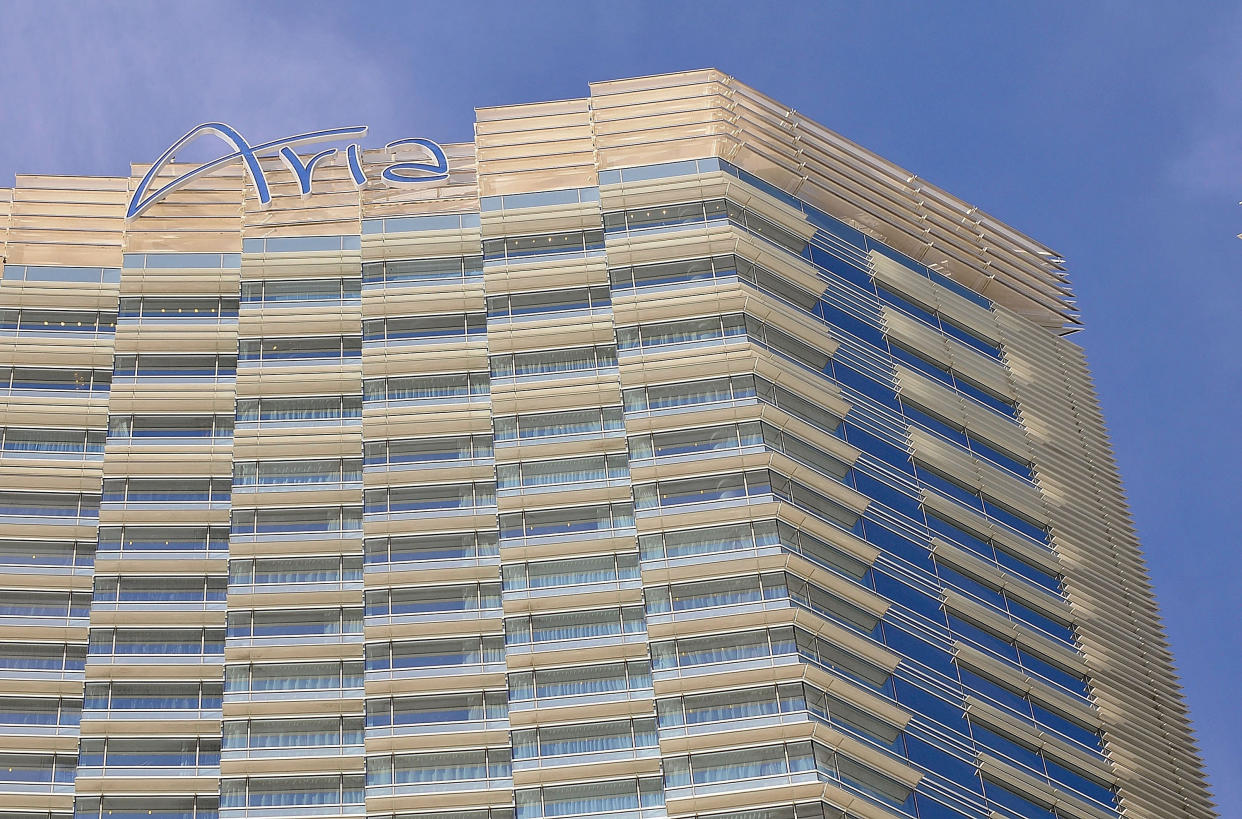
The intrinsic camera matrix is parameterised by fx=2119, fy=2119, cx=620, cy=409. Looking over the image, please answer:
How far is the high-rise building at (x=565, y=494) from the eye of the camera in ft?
346

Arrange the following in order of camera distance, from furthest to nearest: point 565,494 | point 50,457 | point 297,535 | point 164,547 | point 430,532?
point 50,457
point 164,547
point 297,535
point 430,532
point 565,494

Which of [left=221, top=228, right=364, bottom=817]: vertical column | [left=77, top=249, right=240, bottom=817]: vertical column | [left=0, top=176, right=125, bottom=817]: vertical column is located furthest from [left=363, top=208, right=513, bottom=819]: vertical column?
[left=0, top=176, right=125, bottom=817]: vertical column

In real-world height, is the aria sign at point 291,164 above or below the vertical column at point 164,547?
above

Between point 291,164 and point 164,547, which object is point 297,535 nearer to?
point 164,547

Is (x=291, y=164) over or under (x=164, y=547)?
over

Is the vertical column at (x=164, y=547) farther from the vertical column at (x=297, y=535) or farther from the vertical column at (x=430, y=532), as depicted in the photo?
the vertical column at (x=430, y=532)

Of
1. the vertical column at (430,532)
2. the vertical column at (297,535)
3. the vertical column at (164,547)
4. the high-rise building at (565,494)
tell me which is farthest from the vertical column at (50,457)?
the vertical column at (430,532)

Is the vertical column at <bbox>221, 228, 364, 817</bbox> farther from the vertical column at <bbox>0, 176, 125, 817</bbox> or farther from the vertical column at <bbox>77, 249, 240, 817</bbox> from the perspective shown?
the vertical column at <bbox>0, 176, 125, 817</bbox>

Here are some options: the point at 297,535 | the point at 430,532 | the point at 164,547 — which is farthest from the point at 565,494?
the point at 164,547

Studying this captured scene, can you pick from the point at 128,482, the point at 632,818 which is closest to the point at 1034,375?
the point at 632,818

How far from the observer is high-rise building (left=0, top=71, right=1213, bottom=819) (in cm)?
10538

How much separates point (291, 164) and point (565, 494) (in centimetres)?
3079

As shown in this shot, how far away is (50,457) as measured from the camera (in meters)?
119

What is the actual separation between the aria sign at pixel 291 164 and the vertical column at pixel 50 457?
9.90 feet
